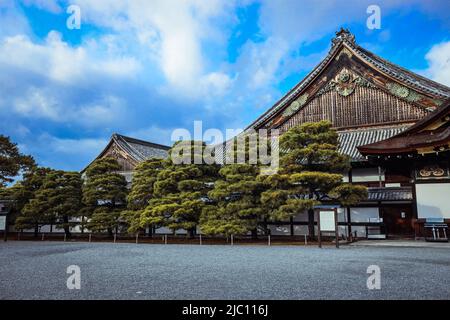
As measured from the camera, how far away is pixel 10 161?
1324 inches

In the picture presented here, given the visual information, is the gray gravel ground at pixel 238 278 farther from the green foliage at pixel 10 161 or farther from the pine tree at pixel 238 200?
the green foliage at pixel 10 161

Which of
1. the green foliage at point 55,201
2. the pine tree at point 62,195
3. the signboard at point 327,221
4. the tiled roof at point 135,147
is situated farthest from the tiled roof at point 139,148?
the signboard at point 327,221

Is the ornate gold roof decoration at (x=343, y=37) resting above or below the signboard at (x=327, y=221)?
above

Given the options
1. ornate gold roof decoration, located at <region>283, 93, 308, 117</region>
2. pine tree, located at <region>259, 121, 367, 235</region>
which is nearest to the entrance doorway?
pine tree, located at <region>259, 121, 367, 235</region>

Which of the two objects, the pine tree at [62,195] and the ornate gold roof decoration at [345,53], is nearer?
the pine tree at [62,195]

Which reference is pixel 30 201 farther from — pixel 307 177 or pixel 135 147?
pixel 307 177

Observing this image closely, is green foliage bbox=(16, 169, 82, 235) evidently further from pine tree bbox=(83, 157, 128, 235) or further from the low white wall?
the low white wall

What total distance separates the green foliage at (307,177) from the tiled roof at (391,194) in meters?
2.32

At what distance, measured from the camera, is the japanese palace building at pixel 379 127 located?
1625 cm

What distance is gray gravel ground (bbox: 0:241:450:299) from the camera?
625 cm

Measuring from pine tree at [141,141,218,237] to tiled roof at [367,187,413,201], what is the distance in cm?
938

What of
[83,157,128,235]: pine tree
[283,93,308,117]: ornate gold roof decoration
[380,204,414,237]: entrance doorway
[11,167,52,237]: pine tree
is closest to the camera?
[380,204,414,237]: entrance doorway
